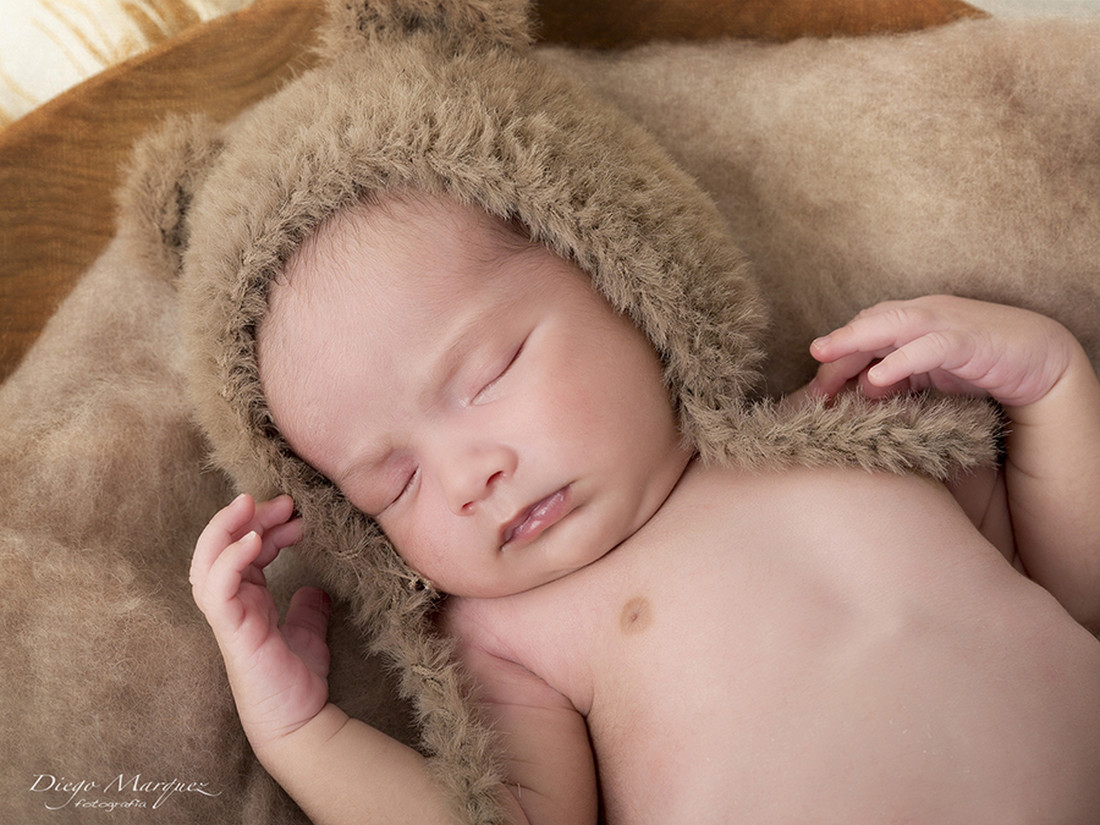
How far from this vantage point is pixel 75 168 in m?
2.02

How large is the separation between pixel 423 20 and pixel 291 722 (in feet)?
4.38

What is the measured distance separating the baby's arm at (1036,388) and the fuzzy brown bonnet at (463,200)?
93mm

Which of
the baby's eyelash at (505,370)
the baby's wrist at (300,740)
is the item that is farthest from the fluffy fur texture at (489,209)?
the baby's eyelash at (505,370)

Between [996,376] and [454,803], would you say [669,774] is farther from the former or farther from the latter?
[996,376]

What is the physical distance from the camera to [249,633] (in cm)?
153

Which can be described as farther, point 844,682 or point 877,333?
point 877,333

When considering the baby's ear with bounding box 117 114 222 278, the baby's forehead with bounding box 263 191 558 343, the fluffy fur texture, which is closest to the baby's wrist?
the fluffy fur texture

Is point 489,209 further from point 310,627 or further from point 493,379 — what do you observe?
point 310,627

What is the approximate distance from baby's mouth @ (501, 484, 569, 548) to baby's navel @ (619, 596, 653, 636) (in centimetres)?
21

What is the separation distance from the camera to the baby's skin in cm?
140

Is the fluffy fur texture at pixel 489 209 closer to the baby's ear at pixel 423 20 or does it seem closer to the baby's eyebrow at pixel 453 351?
the baby's ear at pixel 423 20

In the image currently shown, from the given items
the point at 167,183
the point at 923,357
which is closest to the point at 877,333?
the point at 923,357

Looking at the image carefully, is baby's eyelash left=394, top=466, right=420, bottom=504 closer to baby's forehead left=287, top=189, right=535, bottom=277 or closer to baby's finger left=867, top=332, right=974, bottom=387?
baby's forehead left=287, top=189, right=535, bottom=277

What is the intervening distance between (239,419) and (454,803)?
761 millimetres
